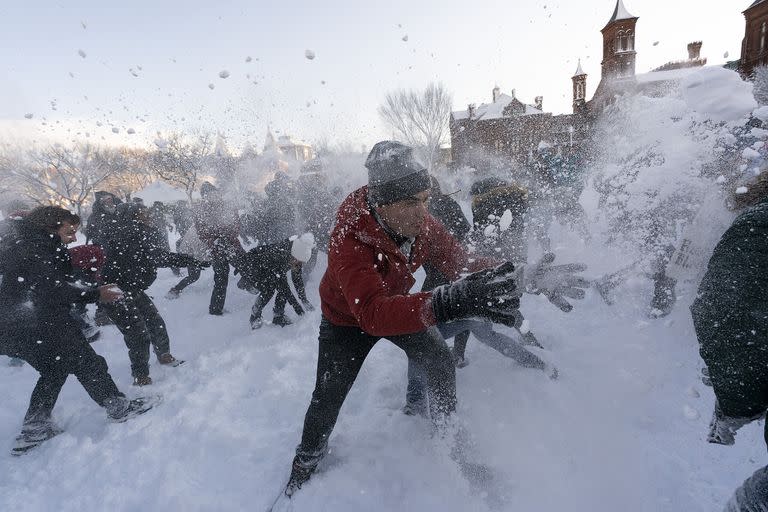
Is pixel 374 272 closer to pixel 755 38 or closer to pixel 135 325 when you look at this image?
pixel 135 325

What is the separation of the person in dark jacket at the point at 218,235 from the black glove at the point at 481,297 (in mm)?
4509

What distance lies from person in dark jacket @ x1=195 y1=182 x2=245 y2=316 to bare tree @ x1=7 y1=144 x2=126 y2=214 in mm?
22198

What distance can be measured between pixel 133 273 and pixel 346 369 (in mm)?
2908

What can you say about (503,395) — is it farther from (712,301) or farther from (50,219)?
(50,219)

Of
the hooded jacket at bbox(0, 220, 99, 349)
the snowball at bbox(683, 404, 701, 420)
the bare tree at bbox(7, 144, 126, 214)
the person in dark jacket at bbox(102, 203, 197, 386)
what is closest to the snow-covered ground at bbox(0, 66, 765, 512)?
the snowball at bbox(683, 404, 701, 420)

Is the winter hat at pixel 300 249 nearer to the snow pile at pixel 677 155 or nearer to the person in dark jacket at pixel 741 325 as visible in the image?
the snow pile at pixel 677 155

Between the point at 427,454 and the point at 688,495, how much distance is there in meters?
1.41

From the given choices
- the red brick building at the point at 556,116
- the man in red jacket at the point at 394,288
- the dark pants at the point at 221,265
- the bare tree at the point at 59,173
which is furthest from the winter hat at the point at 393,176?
the bare tree at the point at 59,173

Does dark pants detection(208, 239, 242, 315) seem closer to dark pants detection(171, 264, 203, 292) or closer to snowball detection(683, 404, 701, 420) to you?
dark pants detection(171, 264, 203, 292)

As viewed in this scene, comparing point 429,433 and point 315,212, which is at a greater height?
point 315,212

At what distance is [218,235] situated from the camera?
5.51 m

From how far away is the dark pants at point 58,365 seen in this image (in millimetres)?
2846

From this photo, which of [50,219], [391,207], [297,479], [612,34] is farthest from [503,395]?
[612,34]

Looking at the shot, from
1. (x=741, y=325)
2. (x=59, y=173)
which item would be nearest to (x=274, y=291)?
(x=741, y=325)
